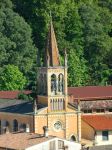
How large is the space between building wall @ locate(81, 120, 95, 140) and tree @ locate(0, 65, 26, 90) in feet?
66.5

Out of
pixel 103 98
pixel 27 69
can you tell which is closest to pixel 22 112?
pixel 103 98

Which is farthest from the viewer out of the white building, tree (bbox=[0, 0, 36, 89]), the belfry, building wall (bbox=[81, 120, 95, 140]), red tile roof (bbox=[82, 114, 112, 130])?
tree (bbox=[0, 0, 36, 89])

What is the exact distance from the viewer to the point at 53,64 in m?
118

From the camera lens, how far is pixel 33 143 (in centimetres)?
9850

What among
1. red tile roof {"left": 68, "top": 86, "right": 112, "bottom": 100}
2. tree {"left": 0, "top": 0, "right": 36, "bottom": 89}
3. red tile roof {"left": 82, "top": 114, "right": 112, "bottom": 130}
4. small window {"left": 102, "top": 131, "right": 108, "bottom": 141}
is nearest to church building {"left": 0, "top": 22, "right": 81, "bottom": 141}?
red tile roof {"left": 82, "top": 114, "right": 112, "bottom": 130}

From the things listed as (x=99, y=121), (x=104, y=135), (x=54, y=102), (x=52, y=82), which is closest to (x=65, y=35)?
(x=99, y=121)

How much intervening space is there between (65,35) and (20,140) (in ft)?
189

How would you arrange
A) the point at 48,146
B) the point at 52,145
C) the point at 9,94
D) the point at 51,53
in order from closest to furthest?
the point at 48,146 → the point at 52,145 → the point at 51,53 → the point at 9,94

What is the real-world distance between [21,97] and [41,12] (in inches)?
1075

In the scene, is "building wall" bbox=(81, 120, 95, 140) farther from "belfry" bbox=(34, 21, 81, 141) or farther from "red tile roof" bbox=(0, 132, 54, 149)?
"red tile roof" bbox=(0, 132, 54, 149)

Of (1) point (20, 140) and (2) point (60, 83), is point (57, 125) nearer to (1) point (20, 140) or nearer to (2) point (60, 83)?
(2) point (60, 83)

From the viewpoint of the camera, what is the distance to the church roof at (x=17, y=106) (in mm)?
117619

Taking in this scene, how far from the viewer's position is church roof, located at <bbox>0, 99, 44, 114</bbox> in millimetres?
117619

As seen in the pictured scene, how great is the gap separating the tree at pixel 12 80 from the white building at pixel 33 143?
3881 cm
